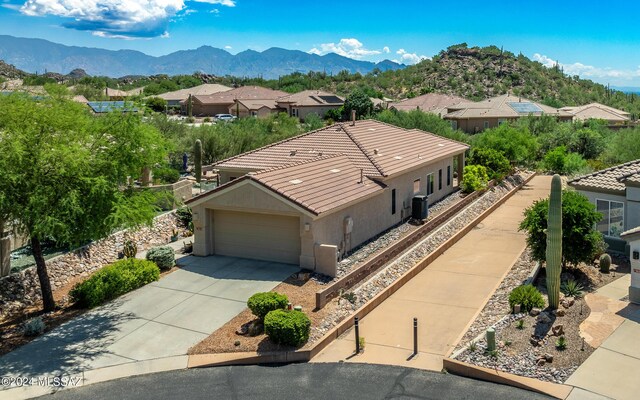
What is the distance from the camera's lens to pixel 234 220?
2188cm

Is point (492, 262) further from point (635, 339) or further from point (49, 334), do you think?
point (49, 334)

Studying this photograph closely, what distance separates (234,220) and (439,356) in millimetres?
10191

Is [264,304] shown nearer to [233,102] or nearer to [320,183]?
[320,183]

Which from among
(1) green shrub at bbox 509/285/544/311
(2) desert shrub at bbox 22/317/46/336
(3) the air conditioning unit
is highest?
(3) the air conditioning unit

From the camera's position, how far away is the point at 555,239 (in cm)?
1592

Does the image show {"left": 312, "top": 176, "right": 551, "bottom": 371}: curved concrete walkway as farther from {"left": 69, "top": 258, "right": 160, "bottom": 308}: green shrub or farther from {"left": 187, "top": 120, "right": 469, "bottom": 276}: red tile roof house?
{"left": 69, "top": 258, "right": 160, "bottom": 308}: green shrub

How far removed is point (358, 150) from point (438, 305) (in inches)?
456

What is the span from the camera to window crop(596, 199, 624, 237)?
22.7 m

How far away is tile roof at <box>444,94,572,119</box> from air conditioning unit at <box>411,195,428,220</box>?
127 ft

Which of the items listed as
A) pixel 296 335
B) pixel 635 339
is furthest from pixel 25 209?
pixel 635 339

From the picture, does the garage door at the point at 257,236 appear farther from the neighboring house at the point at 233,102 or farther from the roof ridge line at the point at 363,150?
the neighboring house at the point at 233,102

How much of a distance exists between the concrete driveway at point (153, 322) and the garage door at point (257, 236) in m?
0.56

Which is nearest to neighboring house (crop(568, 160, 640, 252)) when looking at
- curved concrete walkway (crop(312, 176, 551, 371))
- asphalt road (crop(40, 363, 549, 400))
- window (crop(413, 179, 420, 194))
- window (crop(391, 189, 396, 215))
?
curved concrete walkway (crop(312, 176, 551, 371))

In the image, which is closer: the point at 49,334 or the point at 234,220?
the point at 49,334
